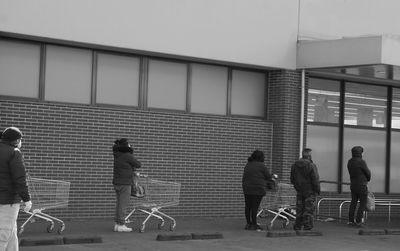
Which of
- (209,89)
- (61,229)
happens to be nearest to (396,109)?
(209,89)

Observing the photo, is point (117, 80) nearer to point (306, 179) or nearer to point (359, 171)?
point (306, 179)

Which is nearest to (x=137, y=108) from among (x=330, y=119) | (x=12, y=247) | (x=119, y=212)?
(x=119, y=212)

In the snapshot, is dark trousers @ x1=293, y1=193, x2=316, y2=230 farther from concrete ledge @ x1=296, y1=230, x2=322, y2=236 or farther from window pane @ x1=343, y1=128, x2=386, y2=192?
window pane @ x1=343, y1=128, x2=386, y2=192

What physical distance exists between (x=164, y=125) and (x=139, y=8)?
2.65 m

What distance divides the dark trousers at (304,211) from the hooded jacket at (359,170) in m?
1.90

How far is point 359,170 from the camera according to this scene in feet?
53.1

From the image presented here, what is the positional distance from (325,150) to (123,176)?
7407 millimetres

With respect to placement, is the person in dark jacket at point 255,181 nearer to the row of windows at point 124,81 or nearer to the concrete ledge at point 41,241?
the row of windows at point 124,81

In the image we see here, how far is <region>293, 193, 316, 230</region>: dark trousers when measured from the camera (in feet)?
48.4

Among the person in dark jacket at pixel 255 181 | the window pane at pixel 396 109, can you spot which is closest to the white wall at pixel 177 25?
the person in dark jacket at pixel 255 181

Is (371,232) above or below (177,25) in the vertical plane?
below

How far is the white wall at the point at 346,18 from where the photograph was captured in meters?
18.1

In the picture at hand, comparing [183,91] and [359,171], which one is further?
[183,91]

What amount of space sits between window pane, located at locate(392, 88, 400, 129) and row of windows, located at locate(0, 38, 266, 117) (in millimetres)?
4581
